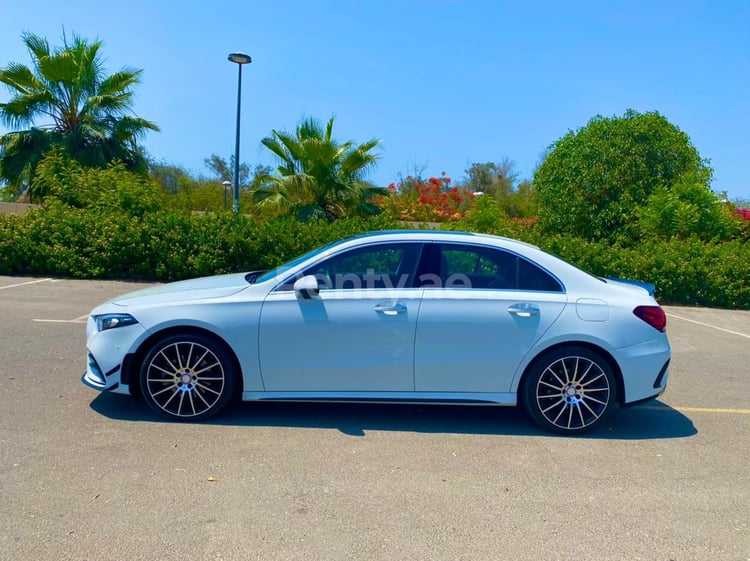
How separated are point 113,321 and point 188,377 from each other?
72 centimetres

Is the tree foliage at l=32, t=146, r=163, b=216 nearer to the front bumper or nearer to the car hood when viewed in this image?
the car hood

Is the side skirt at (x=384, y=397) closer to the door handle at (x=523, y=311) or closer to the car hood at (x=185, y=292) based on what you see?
the door handle at (x=523, y=311)

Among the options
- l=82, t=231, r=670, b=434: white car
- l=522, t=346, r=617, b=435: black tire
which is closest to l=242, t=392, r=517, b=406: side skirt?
l=82, t=231, r=670, b=434: white car

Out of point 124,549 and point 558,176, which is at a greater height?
point 558,176

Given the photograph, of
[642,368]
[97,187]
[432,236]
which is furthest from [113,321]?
[97,187]

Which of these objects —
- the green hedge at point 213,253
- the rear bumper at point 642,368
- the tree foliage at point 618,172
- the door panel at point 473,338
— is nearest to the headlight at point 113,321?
the door panel at point 473,338

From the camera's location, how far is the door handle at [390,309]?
402 cm

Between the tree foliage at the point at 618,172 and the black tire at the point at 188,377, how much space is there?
12.8m

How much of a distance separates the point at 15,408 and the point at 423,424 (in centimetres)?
327

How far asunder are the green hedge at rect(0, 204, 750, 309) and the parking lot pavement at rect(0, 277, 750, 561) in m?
6.85

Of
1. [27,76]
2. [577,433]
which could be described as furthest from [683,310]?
[27,76]

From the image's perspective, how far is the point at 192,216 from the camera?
40.6ft

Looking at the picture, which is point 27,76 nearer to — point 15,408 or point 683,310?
point 15,408

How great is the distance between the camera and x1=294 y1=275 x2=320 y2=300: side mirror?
3938 mm
